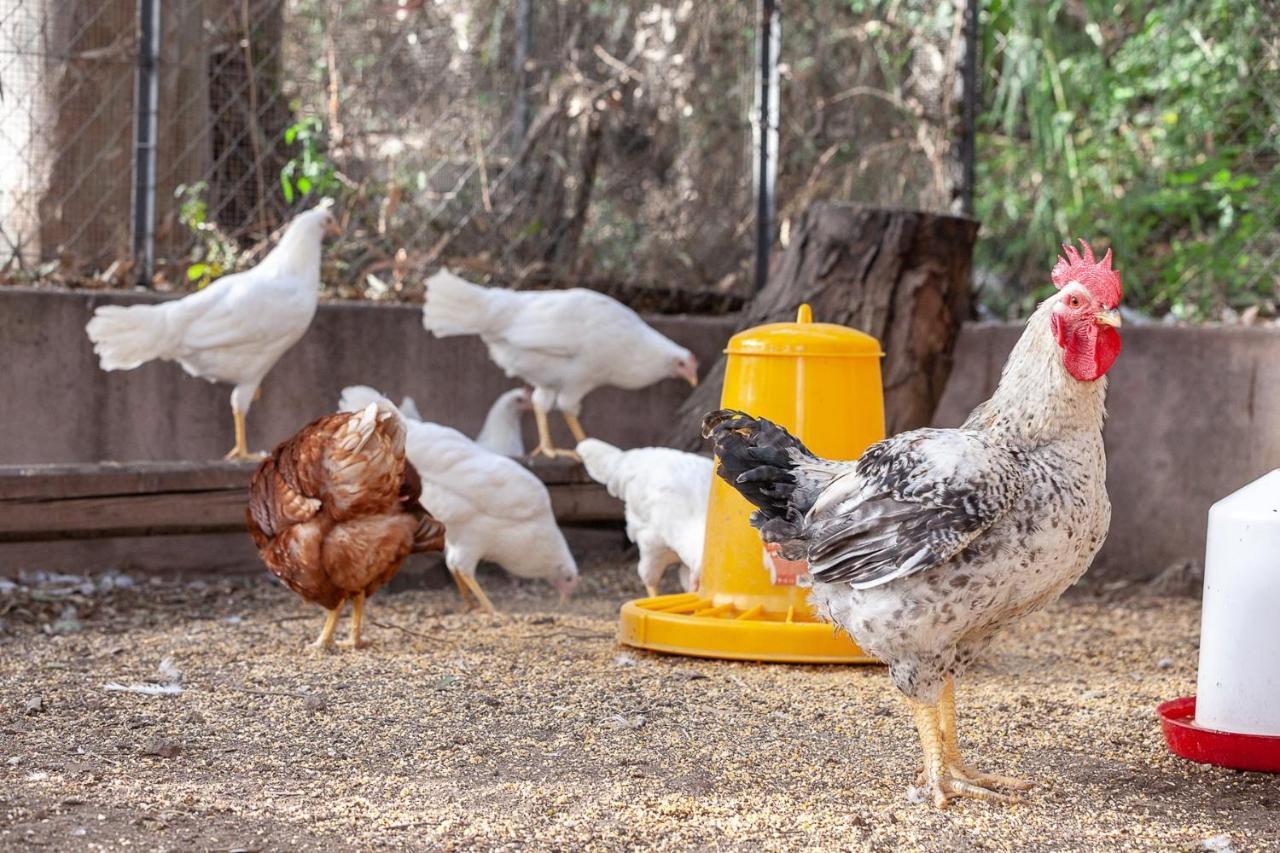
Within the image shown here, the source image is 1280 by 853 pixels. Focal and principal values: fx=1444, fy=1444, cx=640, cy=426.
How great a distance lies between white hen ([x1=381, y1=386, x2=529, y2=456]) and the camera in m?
6.27

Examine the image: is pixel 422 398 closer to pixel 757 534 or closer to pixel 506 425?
pixel 506 425

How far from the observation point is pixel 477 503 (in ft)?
17.2

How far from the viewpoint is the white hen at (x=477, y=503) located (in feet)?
17.0

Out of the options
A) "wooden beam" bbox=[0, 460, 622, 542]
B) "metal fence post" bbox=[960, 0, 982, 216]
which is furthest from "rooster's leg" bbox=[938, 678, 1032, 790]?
"metal fence post" bbox=[960, 0, 982, 216]

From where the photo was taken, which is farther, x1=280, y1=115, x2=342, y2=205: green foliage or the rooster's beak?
x1=280, y1=115, x2=342, y2=205: green foliage

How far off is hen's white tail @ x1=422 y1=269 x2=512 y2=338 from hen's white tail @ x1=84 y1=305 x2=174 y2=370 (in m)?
1.10

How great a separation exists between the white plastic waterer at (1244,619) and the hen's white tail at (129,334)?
12.1 ft

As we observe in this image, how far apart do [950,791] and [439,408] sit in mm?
3821

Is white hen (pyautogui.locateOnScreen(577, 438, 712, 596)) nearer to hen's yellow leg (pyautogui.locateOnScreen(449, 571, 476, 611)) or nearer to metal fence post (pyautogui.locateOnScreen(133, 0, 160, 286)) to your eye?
hen's yellow leg (pyautogui.locateOnScreen(449, 571, 476, 611))

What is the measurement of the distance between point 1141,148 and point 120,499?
19.5 ft

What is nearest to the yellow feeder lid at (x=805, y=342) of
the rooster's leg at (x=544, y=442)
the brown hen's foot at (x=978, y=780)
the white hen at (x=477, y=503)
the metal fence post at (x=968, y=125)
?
the white hen at (x=477, y=503)

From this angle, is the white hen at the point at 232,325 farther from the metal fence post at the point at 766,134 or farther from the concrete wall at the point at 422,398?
the metal fence post at the point at 766,134

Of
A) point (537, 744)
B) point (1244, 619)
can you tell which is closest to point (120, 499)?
point (537, 744)

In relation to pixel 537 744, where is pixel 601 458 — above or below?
above
